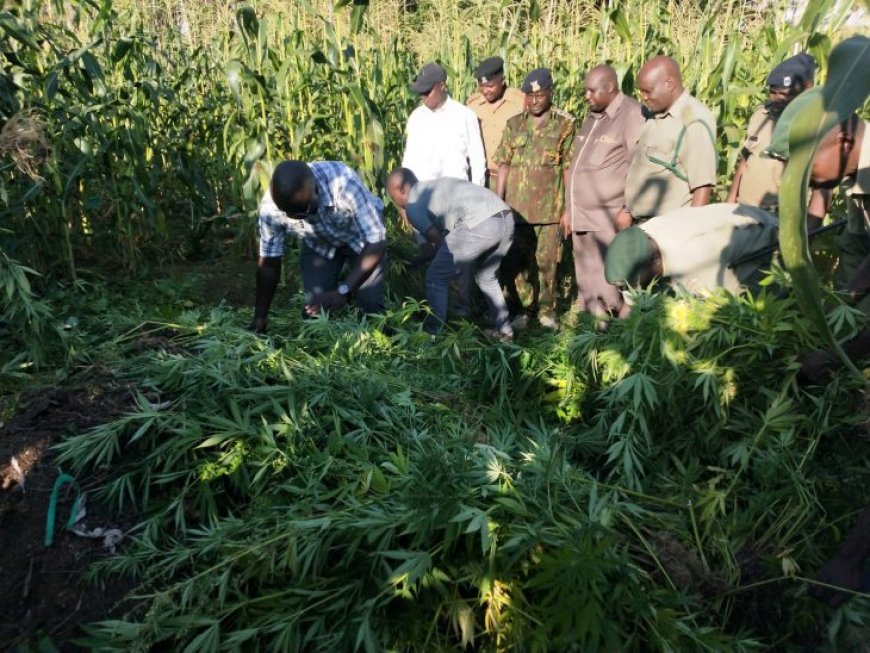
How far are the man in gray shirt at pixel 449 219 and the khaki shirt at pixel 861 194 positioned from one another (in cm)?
235

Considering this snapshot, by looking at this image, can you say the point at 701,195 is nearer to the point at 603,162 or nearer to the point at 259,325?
the point at 603,162

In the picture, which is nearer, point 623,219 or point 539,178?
point 623,219

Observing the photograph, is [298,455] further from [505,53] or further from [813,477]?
[505,53]

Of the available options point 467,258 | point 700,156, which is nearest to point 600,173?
point 700,156

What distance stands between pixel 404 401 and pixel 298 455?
0.55 metres

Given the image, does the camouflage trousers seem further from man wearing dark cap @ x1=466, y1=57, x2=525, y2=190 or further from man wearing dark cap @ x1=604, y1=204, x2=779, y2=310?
man wearing dark cap @ x1=604, y1=204, x2=779, y2=310

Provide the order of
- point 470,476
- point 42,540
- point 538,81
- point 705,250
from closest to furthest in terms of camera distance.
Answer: point 470,476, point 42,540, point 705,250, point 538,81

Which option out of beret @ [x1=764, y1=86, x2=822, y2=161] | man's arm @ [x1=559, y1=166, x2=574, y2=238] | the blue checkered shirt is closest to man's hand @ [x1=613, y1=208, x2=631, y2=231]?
man's arm @ [x1=559, y1=166, x2=574, y2=238]

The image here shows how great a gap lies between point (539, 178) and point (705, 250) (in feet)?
A: 8.62

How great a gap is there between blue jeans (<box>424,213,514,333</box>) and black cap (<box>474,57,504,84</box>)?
1.61 m

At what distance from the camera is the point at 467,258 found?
16.6ft

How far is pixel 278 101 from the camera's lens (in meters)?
6.12

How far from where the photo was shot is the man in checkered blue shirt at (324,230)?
4.07m

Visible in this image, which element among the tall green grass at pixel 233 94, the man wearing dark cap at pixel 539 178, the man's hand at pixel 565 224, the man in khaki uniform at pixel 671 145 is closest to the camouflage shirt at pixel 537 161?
the man wearing dark cap at pixel 539 178
